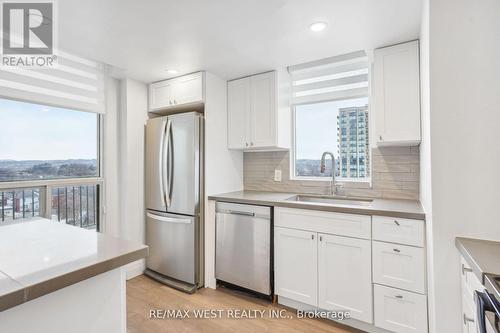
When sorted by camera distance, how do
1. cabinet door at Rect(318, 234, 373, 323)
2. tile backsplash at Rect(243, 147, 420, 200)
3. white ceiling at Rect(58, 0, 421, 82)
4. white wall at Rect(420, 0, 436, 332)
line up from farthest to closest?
tile backsplash at Rect(243, 147, 420, 200) → cabinet door at Rect(318, 234, 373, 323) → white ceiling at Rect(58, 0, 421, 82) → white wall at Rect(420, 0, 436, 332)

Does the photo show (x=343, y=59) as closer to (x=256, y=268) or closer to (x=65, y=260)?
(x=256, y=268)

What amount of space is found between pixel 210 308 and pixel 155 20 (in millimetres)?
2440

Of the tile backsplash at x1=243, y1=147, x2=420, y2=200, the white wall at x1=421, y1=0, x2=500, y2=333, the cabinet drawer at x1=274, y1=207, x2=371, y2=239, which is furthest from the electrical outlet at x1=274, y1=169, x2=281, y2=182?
the white wall at x1=421, y1=0, x2=500, y2=333

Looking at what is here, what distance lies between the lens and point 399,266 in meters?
1.78

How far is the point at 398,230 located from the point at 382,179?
76 centimetres

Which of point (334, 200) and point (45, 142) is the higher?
point (45, 142)

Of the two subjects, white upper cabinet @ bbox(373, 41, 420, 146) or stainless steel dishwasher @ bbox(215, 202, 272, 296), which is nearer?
white upper cabinet @ bbox(373, 41, 420, 146)

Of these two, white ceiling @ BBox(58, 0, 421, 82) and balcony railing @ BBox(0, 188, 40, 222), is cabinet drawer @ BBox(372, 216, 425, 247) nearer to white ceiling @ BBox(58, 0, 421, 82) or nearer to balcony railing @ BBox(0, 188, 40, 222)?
white ceiling @ BBox(58, 0, 421, 82)

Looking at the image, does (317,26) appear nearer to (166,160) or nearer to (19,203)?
(166,160)

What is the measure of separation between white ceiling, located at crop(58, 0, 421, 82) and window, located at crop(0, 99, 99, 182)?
0.68 metres

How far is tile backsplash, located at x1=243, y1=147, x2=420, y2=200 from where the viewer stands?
2291 mm

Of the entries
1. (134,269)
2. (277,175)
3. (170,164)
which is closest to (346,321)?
(277,175)

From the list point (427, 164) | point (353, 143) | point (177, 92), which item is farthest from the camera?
point (177, 92)

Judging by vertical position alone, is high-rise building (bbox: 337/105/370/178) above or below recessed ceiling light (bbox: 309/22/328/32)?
below
